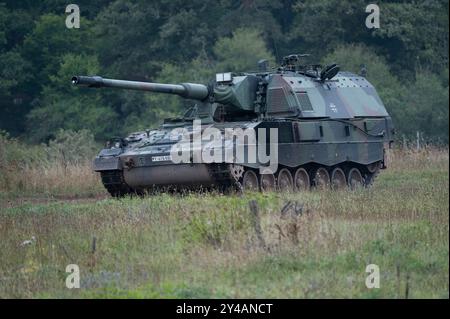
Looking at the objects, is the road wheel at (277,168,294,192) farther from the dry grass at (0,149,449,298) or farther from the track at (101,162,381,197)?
the dry grass at (0,149,449,298)

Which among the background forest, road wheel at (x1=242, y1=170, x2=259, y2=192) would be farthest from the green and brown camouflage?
the background forest

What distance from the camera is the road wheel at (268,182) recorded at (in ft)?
65.5

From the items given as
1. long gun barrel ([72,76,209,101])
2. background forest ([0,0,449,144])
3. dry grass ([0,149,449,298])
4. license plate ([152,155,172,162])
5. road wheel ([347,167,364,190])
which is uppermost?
background forest ([0,0,449,144])

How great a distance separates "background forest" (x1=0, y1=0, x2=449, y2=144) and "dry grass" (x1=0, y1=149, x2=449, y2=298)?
19.6 metres

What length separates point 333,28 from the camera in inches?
1612

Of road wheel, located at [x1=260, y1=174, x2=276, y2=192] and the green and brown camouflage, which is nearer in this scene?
the green and brown camouflage

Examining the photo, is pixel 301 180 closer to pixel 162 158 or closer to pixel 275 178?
pixel 275 178

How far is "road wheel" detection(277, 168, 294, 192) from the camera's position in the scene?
20.5 metres

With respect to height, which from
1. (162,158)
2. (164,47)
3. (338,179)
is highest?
(164,47)

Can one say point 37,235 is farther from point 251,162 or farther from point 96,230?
point 251,162

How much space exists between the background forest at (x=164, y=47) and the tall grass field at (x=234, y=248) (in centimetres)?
1933

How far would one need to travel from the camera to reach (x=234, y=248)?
38.4 feet

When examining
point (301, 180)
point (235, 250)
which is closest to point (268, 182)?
point (301, 180)

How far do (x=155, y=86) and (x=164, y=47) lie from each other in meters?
21.7
